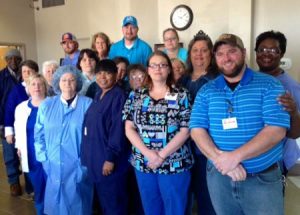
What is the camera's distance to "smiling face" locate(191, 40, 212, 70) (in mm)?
2084

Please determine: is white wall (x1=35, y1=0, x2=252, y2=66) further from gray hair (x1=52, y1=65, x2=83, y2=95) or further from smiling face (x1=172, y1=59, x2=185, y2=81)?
gray hair (x1=52, y1=65, x2=83, y2=95)

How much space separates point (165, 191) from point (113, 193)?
18.9 inches

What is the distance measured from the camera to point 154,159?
1770 millimetres

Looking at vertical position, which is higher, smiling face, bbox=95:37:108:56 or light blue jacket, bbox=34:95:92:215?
smiling face, bbox=95:37:108:56

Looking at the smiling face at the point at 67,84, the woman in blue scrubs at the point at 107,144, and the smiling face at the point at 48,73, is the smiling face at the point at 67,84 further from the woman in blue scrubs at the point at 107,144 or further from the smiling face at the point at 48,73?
the smiling face at the point at 48,73

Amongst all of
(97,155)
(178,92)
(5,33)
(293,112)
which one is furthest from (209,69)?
(5,33)

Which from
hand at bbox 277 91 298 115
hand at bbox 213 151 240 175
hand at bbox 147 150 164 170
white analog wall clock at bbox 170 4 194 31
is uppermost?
white analog wall clock at bbox 170 4 194 31

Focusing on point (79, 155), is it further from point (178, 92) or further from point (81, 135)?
point (178, 92)

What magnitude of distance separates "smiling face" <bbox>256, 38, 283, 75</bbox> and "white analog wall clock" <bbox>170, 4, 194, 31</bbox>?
339cm

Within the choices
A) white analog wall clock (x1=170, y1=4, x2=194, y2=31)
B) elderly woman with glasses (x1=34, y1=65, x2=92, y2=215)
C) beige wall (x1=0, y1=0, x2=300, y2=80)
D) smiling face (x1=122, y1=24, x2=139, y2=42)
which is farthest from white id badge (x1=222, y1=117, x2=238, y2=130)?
white analog wall clock (x1=170, y1=4, x2=194, y2=31)

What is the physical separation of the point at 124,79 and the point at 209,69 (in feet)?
2.78

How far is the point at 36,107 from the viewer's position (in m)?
2.52

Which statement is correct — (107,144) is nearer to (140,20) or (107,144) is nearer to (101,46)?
(101,46)

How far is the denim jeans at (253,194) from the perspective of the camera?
4.59 feet
